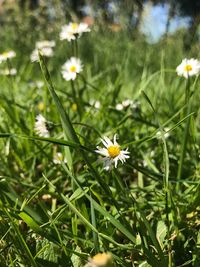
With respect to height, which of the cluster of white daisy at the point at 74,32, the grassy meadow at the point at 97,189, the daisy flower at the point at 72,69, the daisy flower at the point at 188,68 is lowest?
the grassy meadow at the point at 97,189

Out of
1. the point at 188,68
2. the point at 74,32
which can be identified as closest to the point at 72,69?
the point at 74,32

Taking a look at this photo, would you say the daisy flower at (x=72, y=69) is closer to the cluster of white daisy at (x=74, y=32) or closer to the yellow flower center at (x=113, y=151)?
the cluster of white daisy at (x=74, y=32)

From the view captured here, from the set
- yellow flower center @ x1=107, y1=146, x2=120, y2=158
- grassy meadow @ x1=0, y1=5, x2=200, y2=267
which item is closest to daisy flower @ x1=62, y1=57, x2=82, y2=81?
grassy meadow @ x1=0, y1=5, x2=200, y2=267

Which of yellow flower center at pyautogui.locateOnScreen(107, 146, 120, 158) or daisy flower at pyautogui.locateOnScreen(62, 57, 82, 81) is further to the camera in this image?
daisy flower at pyautogui.locateOnScreen(62, 57, 82, 81)

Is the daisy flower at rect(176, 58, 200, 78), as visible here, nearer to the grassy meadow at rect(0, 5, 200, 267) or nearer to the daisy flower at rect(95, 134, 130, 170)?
the grassy meadow at rect(0, 5, 200, 267)

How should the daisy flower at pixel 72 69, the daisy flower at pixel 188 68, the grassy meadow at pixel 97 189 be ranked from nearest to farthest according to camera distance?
the grassy meadow at pixel 97 189, the daisy flower at pixel 188 68, the daisy flower at pixel 72 69

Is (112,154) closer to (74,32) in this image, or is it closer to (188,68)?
(188,68)

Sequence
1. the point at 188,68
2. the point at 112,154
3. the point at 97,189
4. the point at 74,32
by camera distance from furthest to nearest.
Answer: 1. the point at 74,32
2. the point at 188,68
3. the point at 97,189
4. the point at 112,154

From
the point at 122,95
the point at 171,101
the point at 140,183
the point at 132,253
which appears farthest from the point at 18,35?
the point at 132,253

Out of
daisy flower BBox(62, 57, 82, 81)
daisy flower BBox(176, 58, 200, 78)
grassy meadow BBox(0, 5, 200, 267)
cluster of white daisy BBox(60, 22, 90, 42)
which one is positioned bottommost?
grassy meadow BBox(0, 5, 200, 267)

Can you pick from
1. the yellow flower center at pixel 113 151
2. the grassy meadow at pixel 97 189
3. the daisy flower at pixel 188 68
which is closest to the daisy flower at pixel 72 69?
the grassy meadow at pixel 97 189

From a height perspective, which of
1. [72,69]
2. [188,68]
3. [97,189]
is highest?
[72,69]
